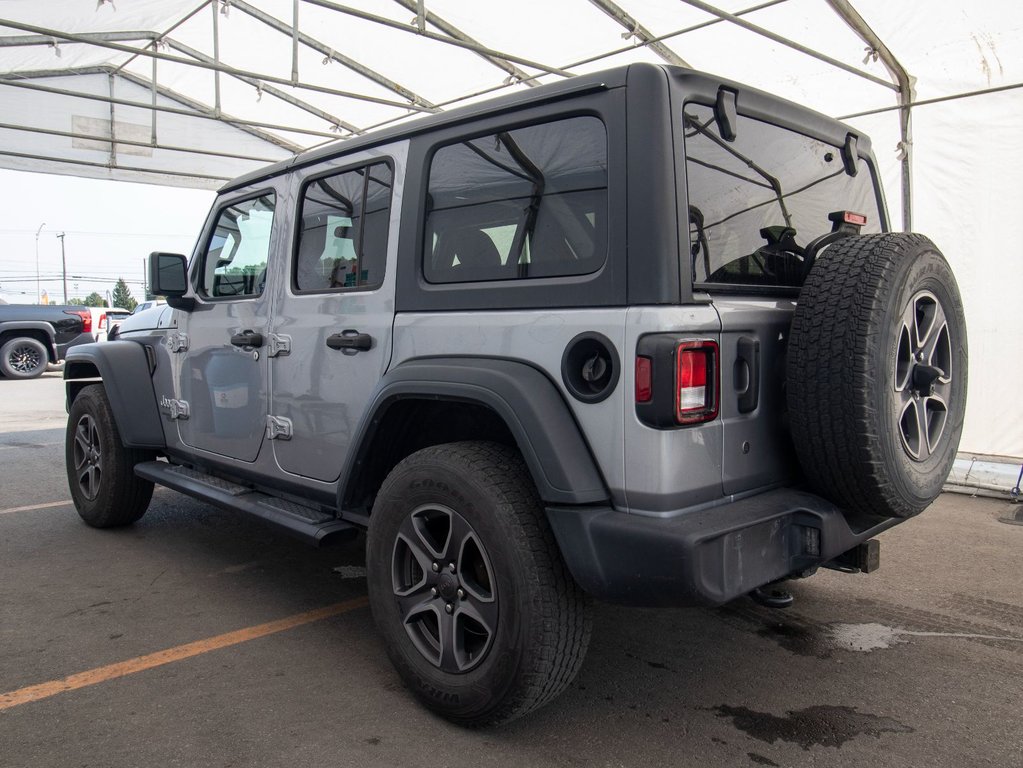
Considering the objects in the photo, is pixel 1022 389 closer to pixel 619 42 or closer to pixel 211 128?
pixel 619 42

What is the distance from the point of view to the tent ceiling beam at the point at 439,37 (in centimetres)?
738

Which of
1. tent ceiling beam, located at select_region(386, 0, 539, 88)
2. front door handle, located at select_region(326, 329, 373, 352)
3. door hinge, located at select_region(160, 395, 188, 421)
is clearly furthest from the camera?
tent ceiling beam, located at select_region(386, 0, 539, 88)

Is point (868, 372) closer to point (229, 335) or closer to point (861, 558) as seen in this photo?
point (861, 558)

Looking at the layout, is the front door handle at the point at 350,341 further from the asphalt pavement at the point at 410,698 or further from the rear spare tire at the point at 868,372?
the rear spare tire at the point at 868,372

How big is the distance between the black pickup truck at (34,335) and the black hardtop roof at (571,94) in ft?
45.4

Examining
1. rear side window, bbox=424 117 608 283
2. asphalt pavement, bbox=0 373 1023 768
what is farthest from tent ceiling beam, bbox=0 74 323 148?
rear side window, bbox=424 117 608 283

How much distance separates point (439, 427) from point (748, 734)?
1465 millimetres

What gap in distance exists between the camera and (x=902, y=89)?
6395mm

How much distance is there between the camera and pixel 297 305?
340cm

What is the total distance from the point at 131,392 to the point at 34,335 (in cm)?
1345

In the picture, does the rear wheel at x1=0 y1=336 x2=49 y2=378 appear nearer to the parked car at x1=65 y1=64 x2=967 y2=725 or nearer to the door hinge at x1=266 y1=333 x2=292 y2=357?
the door hinge at x1=266 y1=333 x2=292 y2=357

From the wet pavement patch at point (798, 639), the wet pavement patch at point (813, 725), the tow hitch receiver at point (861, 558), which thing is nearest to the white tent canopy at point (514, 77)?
the wet pavement patch at point (798, 639)

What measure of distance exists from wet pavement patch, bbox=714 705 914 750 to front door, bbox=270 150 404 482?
170 cm

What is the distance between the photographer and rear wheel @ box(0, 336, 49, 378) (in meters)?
15.3
